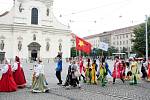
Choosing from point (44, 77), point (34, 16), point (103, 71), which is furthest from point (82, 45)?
point (34, 16)

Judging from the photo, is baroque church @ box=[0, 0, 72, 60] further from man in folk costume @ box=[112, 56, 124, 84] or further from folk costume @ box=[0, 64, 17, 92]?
folk costume @ box=[0, 64, 17, 92]

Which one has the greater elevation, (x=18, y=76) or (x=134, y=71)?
(x=134, y=71)

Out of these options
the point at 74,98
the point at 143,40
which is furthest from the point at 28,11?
the point at 74,98

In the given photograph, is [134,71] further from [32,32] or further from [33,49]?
[32,32]

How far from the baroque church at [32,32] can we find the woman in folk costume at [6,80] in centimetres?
4753

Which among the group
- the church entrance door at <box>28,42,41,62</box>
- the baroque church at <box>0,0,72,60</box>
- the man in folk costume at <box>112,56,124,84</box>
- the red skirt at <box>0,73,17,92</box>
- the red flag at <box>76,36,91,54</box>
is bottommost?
the red skirt at <box>0,73,17,92</box>

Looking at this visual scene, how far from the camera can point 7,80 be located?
13.7 metres

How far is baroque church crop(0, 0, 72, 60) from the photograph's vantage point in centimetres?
6238

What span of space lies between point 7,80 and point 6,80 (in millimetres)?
41

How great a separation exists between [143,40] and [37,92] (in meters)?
39.0

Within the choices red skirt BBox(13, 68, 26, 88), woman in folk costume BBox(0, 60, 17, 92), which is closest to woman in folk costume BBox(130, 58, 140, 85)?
red skirt BBox(13, 68, 26, 88)

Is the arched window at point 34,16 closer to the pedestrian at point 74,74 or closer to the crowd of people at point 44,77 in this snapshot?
the crowd of people at point 44,77

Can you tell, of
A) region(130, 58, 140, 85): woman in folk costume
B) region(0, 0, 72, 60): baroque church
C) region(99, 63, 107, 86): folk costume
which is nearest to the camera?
region(99, 63, 107, 86): folk costume

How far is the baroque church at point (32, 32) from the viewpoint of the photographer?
62.4 m
